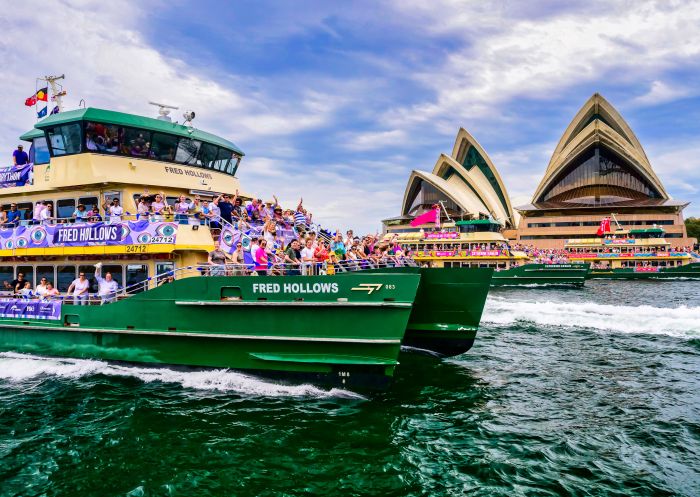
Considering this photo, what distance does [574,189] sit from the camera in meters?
85.2

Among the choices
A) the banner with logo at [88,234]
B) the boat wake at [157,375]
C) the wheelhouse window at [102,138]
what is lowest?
the boat wake at [157,375]

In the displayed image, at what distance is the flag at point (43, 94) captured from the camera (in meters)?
16.0

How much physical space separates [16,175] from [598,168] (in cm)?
8757

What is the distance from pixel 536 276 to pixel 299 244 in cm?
3618

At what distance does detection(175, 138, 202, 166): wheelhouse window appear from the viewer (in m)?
13.5

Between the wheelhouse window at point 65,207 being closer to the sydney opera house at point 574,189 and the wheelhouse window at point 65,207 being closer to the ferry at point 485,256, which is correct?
the ferry at point 485,256

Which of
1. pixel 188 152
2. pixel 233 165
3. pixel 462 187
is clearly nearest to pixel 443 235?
pixel 462 187

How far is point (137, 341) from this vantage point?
10.8 metres

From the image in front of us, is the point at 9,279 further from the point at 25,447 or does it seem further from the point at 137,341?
the point at 25,447

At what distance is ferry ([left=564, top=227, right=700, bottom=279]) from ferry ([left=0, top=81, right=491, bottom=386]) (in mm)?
49410

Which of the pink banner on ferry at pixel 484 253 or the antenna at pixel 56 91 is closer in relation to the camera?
the antenna at pixel 56 91

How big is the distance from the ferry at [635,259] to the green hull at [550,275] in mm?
13521

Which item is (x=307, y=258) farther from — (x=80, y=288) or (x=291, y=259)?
(x=80, y=288)

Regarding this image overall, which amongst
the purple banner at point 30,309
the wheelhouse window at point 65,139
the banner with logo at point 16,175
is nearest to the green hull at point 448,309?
the purple banner at point 30,309
